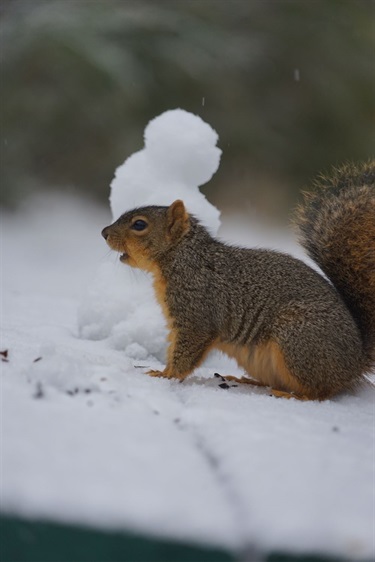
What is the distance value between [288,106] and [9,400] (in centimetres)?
527

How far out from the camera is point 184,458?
3.98ft

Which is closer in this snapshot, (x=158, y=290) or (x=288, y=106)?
(x=158, y=290)

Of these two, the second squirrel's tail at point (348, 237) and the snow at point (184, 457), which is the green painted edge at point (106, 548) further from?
the second squirrel's tail at point (348, 237)

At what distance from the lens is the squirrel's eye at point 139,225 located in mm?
2145

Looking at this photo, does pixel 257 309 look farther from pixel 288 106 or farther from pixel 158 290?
pixel 288 106

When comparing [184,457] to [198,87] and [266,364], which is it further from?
[198,87]

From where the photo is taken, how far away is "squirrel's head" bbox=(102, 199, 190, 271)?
2.13 m

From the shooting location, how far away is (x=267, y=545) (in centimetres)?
103

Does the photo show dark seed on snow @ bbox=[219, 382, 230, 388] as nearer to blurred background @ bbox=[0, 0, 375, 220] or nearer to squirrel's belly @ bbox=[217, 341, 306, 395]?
squirrel's belly @ bbox=[217, 341, 306, 395]

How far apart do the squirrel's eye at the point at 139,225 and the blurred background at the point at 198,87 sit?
11.9ft

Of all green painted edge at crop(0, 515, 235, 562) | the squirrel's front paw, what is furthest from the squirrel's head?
green painted edge at crop(0, 515, 235, 562)

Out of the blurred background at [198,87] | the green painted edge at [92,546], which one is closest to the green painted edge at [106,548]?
the green painted edge at [92,546]

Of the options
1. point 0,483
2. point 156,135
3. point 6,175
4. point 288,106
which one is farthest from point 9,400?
point 288,106

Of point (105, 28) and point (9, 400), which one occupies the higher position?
point (105, 28)
